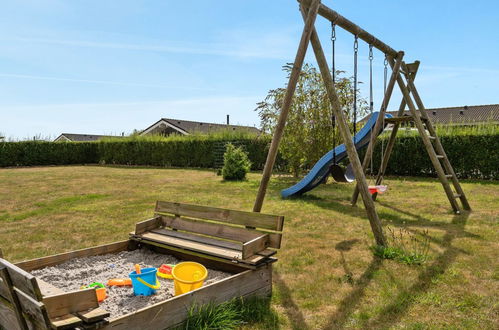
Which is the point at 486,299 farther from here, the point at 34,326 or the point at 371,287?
the point at 34,326

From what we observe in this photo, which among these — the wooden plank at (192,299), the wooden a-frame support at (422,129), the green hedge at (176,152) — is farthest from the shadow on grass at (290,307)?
the green hedge at (176,152)

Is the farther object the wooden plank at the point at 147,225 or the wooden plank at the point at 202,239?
the wooden plank at the point at 147,225

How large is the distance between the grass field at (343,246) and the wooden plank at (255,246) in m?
0.53

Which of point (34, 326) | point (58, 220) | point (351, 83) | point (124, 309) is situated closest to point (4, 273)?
point (34, 326)

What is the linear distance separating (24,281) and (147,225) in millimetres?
2618

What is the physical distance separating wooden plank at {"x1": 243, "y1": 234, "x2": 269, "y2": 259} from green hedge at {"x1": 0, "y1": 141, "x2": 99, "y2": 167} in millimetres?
29198

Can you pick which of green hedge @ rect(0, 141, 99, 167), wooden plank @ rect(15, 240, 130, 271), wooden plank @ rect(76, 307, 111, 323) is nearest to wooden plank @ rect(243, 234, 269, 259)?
wooden plank @ rect(76, 307, 111, 323)

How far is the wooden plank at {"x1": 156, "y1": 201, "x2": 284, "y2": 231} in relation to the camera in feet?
11.9

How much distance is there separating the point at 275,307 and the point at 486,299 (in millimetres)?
2074

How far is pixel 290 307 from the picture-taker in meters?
3.45

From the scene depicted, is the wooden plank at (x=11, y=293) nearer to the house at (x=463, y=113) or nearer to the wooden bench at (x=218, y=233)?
the wooden bench at (x=218, y=233)

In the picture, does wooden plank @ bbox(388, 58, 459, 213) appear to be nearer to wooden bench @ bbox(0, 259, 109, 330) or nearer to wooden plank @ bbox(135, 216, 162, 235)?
wooden plank @ bbox(135, 216, 162, 235)

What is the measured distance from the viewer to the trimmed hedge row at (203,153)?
13711 mm

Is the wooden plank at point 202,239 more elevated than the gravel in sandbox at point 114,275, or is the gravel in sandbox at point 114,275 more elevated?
the wooden plank at point 202,239
